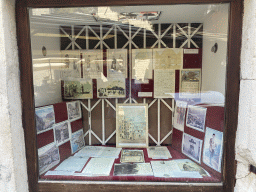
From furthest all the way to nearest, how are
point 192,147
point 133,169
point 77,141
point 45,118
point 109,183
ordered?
point 77,141 < point 192,147 < point 45,118 < point 133,169 < point 109,183

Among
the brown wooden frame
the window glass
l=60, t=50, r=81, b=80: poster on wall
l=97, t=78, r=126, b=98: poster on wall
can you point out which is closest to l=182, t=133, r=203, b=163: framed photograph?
the window glass

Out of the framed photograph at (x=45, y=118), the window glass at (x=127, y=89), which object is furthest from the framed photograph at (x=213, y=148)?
the framed photograph at (x=45, y=118)

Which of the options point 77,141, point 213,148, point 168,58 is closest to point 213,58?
point 168,58

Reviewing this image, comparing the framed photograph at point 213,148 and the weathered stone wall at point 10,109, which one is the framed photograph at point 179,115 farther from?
the weathered stone wall at point 10,109

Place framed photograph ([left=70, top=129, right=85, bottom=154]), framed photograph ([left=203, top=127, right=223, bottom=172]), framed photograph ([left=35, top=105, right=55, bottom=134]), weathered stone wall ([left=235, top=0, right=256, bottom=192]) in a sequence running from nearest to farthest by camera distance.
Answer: weathered stone wall ([left=235, top=0, right=256, bottom=192])
framed photograph ([left=203, top=127, right=223, bottom=172])
framed photograph ([left=35, top=105, right=55, bottom=134])
framed photograph ([left=70, top=129, right=85, bottom=154])

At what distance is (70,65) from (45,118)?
70 centimetres

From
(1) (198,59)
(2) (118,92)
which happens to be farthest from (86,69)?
(1) (198,59)

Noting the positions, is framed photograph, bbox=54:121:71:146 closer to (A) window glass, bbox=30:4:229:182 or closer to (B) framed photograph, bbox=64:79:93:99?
(A) window glass, bbox=30:4:229:182

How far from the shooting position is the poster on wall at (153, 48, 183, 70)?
1775 mm

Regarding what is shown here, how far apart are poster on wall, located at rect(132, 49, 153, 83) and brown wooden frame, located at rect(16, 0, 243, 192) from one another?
77cm

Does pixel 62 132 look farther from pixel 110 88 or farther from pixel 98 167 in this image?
pixel 110 88

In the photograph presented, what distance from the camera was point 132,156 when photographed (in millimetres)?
1621

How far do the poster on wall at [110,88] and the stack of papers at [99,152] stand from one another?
0.62m

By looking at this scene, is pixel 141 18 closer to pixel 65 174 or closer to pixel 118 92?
pixel 118 92
